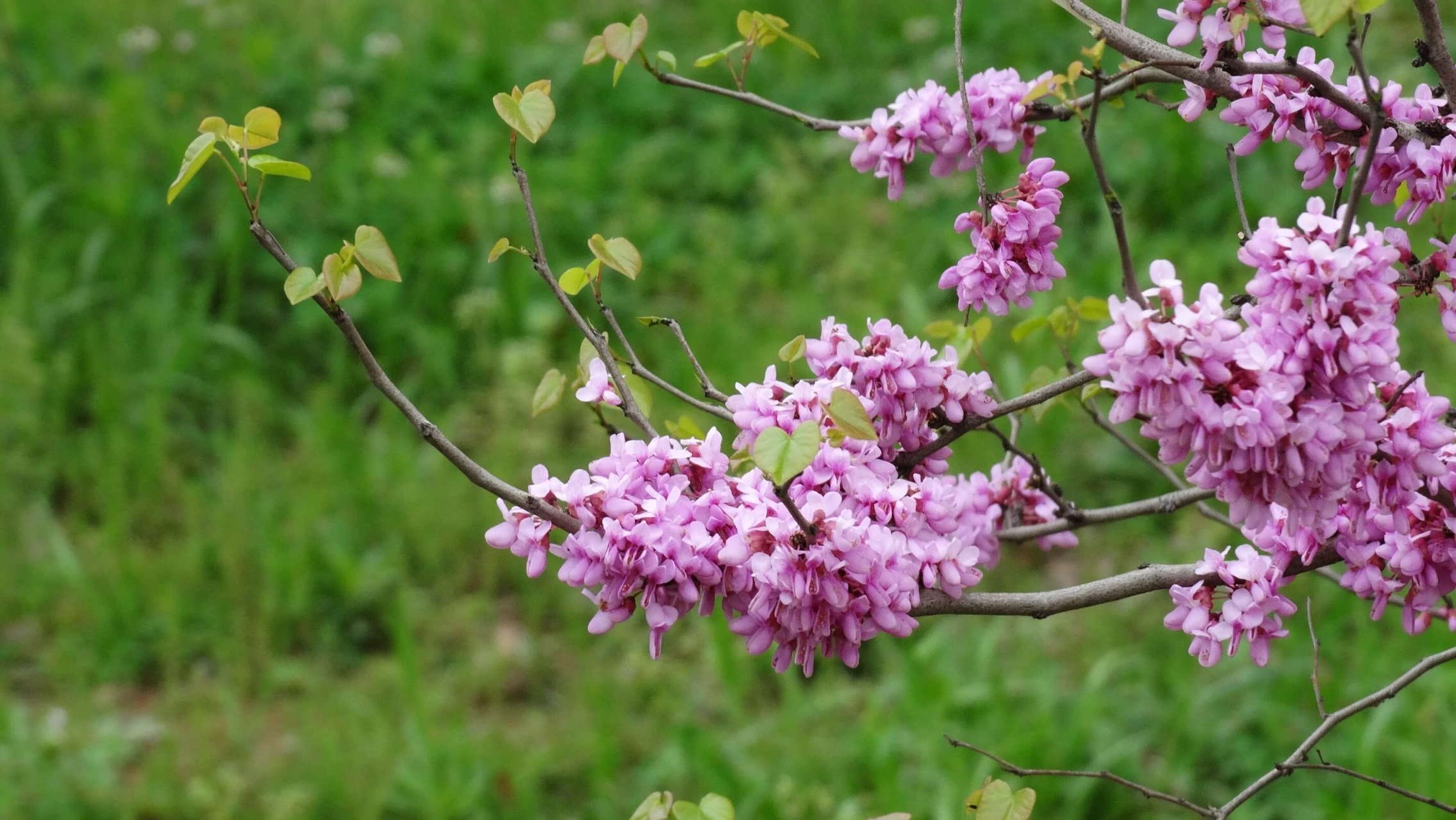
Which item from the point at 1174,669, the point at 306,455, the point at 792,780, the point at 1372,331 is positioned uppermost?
the point at 1372,331

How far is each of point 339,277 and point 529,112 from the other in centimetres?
21

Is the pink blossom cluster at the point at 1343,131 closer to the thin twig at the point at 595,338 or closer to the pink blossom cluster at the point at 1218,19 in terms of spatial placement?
the pink blossom cluster at the point at 1218,19

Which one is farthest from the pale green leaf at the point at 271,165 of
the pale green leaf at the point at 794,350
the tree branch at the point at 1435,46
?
the tree branch at the point at 1435,46

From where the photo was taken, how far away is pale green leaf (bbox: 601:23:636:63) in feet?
3.85

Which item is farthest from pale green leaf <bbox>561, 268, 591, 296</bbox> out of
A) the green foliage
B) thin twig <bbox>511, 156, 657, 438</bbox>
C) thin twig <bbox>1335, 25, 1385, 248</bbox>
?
thin twig <bbox>1335, 25, 1385, 248</bbox>

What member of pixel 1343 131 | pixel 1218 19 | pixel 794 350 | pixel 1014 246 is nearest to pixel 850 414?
pixel 794 350

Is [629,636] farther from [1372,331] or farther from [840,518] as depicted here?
[1372,331]

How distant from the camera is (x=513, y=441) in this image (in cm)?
344

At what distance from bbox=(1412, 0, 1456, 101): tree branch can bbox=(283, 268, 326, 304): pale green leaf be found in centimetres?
87

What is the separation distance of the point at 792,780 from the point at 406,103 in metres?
2.92

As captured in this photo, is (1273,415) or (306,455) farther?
(306,455)

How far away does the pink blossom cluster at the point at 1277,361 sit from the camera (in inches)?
32.9

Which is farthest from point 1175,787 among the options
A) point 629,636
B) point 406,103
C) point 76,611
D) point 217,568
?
point 406,103

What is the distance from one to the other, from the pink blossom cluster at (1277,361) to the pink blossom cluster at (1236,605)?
0.61 ft
